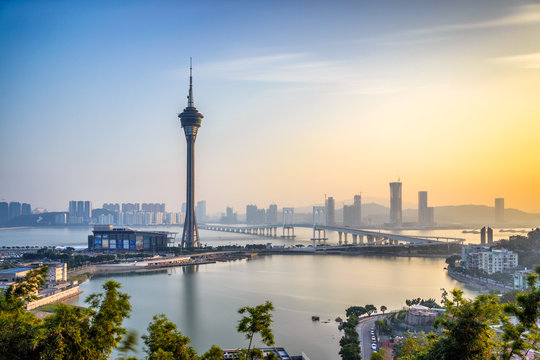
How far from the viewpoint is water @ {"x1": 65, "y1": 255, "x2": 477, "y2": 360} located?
20.7ft

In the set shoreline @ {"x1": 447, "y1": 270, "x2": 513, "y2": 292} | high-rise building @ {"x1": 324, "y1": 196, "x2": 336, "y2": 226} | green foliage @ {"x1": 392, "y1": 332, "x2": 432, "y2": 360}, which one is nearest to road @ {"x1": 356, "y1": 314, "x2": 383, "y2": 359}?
green foliage @ {"x1": 392, "y1": 332, "x2": 432, "y2": 360}

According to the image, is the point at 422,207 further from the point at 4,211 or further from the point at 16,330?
the point at 16,330

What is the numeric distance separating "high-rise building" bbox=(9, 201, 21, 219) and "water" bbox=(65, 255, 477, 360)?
3897cm

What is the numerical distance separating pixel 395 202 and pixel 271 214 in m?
13.4

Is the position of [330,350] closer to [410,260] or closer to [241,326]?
[241,326]

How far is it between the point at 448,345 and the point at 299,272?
11.2 m

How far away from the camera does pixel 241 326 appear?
224cm

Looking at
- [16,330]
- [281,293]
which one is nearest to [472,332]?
[16,330]

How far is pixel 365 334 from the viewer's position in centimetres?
617

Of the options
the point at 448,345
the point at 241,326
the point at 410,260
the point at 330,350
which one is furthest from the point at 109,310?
the point at 410,260

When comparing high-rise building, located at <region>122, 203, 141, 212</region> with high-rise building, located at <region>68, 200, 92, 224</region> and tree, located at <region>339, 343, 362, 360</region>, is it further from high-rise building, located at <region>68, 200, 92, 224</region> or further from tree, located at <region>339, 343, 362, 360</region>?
tree, located at <region>339, 343, 362, 360</region>

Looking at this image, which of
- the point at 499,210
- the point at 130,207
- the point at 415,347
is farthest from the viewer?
the point at 130,207

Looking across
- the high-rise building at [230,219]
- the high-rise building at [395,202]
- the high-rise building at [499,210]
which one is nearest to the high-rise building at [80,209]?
the high-rise building at [230,219]

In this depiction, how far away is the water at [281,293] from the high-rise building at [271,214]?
1360 inches
